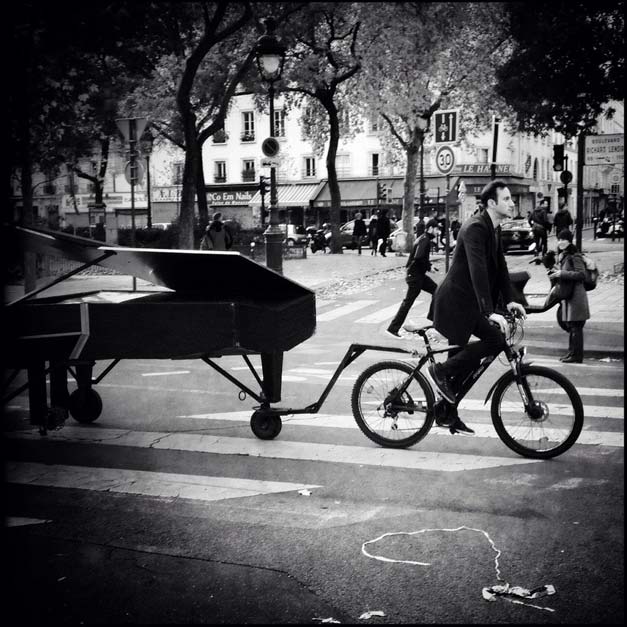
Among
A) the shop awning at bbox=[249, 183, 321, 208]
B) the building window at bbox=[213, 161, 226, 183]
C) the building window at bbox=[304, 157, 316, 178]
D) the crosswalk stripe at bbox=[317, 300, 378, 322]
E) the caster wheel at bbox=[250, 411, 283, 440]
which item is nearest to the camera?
the caster wheel at bbox=[250, 411, 283, 440]

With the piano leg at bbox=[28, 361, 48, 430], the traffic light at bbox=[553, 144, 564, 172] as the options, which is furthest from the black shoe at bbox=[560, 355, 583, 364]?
the traffic light at bbox=[553, 144, 564, 172]

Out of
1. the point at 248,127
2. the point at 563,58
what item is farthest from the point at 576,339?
the point at 248,127

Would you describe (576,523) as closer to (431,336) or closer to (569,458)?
(569,458)

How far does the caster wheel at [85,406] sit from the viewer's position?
22.3 ft

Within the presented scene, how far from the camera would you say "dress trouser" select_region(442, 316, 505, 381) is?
5.52 meters

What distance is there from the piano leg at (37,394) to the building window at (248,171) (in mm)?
51389

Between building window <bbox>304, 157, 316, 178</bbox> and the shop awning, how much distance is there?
90cm

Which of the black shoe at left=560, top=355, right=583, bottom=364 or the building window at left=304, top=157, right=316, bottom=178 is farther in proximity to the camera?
the building window at left=304, top=157, right=316, bottom=178

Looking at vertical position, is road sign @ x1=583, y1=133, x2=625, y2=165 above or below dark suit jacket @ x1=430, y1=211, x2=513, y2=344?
above

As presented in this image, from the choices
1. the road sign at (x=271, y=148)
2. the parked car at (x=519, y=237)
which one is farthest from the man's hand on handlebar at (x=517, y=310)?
the parked car at (x=519, y=237)

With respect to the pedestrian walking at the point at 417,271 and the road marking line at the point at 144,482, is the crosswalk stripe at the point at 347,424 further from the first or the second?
the pedestrian walking at the point at 417,271

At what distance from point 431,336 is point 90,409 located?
9.96 feet

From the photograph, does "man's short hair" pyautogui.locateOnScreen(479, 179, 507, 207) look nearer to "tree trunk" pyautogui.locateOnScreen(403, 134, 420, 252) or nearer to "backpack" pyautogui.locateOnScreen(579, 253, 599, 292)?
"backpack" pyautogui.locateOnScreen(579, 253, 599, 292)

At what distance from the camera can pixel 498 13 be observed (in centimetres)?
1400
